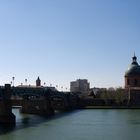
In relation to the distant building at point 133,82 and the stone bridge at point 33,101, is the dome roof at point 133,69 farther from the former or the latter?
the stone bridge at point 33,101

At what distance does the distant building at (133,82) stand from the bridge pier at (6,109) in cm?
9147

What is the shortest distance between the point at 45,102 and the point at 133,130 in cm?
5181

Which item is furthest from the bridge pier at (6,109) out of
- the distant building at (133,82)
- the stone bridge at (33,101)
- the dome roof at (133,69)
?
the dome roof at (133,69)

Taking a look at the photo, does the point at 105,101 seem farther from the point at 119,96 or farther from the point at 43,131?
the point at 43,131

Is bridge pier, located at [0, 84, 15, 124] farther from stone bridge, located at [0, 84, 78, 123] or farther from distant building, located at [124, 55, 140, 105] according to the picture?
distant building, located at [124, 55, 140, 105]

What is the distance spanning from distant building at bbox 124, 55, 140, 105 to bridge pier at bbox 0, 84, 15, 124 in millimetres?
91466

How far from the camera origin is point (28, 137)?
55562 millimetres

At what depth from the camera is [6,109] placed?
258ft

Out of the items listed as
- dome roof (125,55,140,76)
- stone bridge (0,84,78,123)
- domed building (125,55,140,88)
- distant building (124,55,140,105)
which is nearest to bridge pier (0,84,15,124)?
stone bridge (0,84,78,123)

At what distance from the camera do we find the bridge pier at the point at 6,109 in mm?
77256

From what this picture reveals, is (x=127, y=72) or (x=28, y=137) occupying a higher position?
(x=127, y=72)

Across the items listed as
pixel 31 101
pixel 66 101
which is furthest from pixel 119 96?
pixel 31 101

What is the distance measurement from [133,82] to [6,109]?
101 meters

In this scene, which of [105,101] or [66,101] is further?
[105,101]
